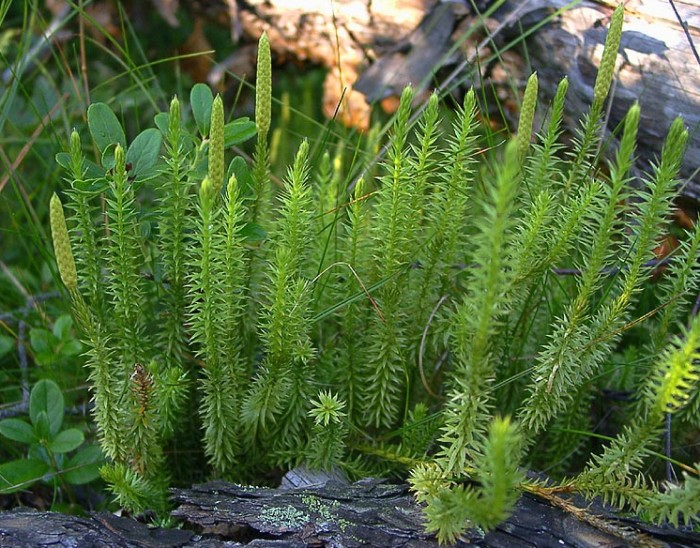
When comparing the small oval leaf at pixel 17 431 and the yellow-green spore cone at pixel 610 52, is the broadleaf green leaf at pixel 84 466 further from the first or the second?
the yellow-green spore cone at pixel 610 52

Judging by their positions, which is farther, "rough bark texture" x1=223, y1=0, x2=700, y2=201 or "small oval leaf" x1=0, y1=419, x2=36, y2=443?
"rough bark texture" x1=223, y1=0, x2=700, y2=201

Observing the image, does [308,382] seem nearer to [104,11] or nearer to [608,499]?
[608,499]

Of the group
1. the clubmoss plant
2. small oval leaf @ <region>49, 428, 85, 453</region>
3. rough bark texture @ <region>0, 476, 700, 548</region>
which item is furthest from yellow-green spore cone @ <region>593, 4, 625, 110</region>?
small oval leaf @ <region>49, 428, 85, 453</region>

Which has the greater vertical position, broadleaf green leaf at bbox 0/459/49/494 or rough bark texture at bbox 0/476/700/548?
rough bark texture at bbox 0/476/700/548

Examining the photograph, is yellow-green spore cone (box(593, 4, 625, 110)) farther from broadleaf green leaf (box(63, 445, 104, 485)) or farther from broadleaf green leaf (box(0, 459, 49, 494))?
broadleaf green leaf (box(0, 459, 49, 494))

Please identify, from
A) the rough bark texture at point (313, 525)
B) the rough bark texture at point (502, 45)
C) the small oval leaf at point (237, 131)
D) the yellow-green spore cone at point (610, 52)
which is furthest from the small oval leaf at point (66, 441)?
the yellow-green spore cone at point (610, 52)

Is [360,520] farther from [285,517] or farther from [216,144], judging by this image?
[216,144]

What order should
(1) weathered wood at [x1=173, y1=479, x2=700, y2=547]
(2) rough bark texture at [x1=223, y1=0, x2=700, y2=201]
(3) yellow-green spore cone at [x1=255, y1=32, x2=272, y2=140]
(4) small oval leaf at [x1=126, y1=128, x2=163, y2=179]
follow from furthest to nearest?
1. (2) rough bark texture at [x1=223, y1=0, x2=700, y2=201]
2. (4) small oval leaf at [x1=126, y1=128, x2=163, y2=179]
3. (3) yellow-green spore cone at [x1=255, y1=32, x2=272, y2=140]
4. (1) weathered wood at [x1=173, y1=479, x2=700, y2=547]
